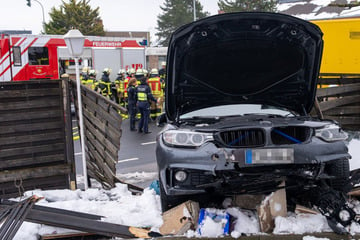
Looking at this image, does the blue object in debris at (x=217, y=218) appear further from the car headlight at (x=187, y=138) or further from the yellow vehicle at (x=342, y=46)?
the yellow vehicle at (x=342, y=46)

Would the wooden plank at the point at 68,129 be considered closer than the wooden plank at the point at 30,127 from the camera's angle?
No

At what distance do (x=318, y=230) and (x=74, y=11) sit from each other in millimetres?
46976

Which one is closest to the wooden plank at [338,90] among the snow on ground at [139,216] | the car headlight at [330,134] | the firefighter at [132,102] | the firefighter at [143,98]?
the snow on ground at [139,216]

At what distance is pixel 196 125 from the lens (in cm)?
396

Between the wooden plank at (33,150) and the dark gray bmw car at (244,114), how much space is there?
2.28 metres

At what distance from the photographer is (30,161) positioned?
6.07 m

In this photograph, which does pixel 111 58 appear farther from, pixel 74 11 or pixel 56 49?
pixel 74 11

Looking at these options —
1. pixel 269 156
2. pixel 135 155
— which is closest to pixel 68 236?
pixel 269 156

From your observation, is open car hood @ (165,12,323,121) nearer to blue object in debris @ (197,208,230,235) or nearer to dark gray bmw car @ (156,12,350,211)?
dark gray bmw car @ (156,12,350,211)

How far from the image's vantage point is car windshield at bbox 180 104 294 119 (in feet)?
15.3

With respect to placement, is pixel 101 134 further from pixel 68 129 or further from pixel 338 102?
pixel 338 102

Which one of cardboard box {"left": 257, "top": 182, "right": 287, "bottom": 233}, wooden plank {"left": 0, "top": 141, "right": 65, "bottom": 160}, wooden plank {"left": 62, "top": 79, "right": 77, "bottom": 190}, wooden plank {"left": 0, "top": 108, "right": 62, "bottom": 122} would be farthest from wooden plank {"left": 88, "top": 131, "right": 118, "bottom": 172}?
cardboard box {"left": 257, "top": 182, "right": 287, "bottom": 233}

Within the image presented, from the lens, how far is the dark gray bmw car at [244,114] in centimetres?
363

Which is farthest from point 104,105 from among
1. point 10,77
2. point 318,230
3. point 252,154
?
point 10,77
